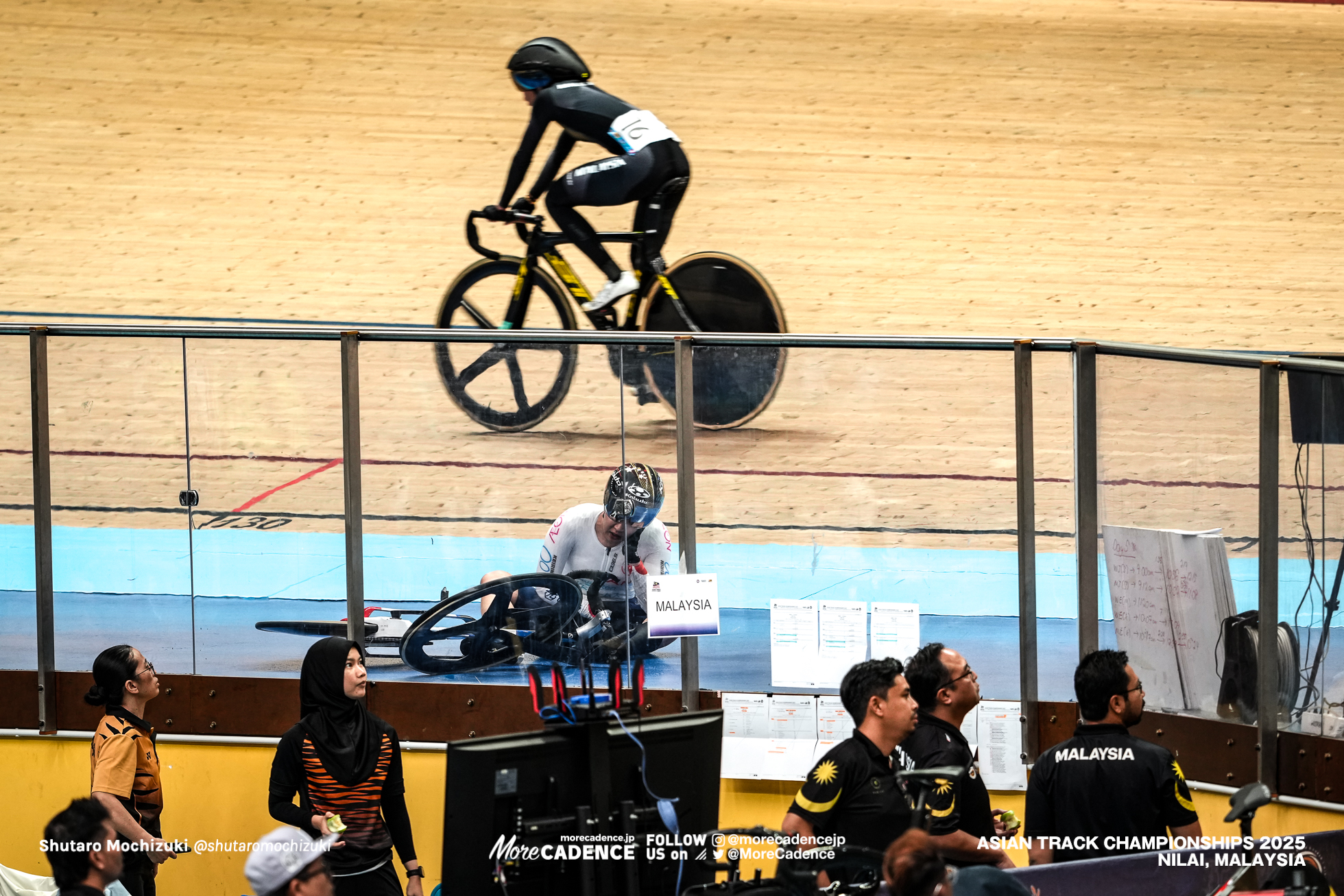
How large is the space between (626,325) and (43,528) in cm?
245

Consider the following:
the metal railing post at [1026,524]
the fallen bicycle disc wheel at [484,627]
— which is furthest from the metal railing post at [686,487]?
the metal railing post at [1026,524]

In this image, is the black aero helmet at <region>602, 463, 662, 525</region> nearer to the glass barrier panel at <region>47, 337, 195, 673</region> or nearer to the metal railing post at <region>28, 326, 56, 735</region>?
the glass barrier panel at <region>47, 337, 195, 673</region>

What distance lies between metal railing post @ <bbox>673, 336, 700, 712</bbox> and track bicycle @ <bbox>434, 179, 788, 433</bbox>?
1.1 inches

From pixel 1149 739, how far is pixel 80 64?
10772mm

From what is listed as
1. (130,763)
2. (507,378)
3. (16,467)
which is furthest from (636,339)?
(16,467)

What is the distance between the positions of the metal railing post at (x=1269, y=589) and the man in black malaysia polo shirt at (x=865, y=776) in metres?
1.36

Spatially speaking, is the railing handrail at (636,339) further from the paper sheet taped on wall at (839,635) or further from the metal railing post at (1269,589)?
the paper sheet taped on wall at (839,635)

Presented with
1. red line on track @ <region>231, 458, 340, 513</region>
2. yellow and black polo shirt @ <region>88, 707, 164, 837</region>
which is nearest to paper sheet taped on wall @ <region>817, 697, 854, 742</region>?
red line on track @ <region>231, 458, 340, 513</region>

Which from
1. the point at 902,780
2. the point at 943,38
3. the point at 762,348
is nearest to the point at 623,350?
the point at 762,348

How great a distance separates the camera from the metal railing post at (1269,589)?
4.02 m

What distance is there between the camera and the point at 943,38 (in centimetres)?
1198

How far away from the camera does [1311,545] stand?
393cm

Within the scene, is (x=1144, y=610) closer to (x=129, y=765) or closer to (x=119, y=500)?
(x=129, y=765)

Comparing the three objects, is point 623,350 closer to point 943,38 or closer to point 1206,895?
point 1206,895
